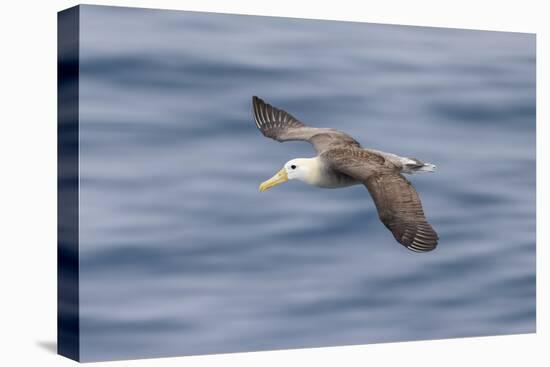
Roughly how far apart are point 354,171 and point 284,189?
0.58m

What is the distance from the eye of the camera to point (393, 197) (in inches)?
420

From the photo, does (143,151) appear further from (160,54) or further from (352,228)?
(352,228)

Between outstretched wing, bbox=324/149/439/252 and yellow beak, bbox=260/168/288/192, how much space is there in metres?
0.39

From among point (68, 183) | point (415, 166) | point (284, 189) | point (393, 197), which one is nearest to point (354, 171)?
point (393, 197)

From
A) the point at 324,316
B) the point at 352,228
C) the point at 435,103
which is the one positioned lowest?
the point at 324,316

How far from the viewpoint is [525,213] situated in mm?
12016

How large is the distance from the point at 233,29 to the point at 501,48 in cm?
257

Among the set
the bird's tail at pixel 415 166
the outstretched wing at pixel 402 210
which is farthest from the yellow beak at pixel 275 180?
the bird's tail at pixel 415 166

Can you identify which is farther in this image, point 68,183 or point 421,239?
point 421,239

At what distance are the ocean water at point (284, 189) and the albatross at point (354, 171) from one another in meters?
0.09

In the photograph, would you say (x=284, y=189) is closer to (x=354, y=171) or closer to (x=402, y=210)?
(x=354, y=171)

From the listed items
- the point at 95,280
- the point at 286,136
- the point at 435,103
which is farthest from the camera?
the point at 435,103

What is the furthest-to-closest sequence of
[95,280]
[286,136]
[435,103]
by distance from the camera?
[435,103], [286,136], [95,280]

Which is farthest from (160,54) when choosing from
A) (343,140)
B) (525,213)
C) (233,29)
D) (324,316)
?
(525,213)
